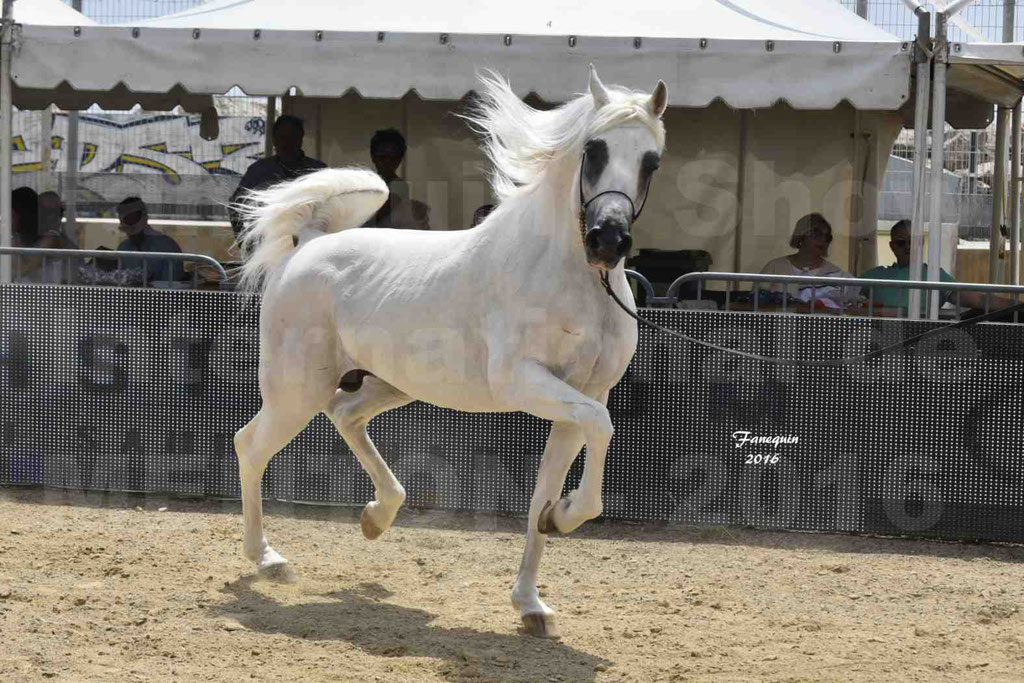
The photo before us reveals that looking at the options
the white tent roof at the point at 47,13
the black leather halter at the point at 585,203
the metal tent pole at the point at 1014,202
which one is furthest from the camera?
the metal tent pole at the point at 1014,202

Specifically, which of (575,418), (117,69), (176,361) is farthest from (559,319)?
(117,69)

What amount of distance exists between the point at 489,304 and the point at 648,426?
220cm

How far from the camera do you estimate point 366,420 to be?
5891mm

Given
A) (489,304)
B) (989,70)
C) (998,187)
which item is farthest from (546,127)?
(998,187)

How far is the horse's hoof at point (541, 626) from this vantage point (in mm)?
4918

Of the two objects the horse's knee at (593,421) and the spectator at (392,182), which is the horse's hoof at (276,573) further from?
the spectator at (392,182)

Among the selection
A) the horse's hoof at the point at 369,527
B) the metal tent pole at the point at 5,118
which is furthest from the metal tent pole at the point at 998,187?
the metal tent pole at the point at 5,118

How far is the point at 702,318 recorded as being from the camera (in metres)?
6.77

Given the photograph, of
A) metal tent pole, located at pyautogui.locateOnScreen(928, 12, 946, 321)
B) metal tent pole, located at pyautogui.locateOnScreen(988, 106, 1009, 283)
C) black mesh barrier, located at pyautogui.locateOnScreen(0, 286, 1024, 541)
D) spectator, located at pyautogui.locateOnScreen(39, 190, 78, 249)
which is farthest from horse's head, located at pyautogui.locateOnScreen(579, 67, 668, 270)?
spectator, located at pyautogui.locateOnScreen(39, 190, 78, 249)

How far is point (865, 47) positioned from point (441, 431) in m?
3.37

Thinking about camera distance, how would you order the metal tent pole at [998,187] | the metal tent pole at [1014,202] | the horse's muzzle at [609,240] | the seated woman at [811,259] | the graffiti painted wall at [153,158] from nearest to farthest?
the horse's muzzle at [609,240] < the seated woman at [811,259] < the metal tent pole at [998,187] < the metal tent pole at [1014,202] < the graffiti painted wall at [153,158]

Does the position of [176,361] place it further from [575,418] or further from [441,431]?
[575,418]

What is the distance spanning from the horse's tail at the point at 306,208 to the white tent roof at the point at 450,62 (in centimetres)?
201

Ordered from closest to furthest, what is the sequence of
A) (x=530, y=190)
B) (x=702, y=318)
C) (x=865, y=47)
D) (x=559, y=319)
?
(x=559, y=319), (x=530, y=190), (x=702, y=318), (x=865, y=47)
